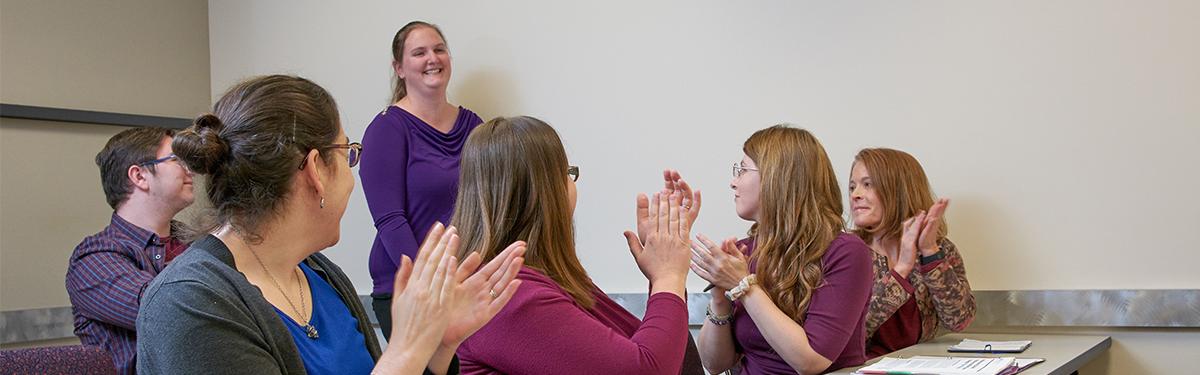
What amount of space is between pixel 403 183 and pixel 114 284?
3.74 ft

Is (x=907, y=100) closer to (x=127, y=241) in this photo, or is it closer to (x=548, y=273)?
(x=548, y=273)

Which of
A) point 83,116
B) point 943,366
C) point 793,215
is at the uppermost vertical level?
point 793,215

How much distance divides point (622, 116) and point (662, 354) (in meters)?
2.21

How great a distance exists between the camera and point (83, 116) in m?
4.41

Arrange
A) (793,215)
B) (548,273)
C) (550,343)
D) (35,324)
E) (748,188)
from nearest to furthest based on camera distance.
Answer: (550,343) < (548,273) < (793,215) < (748,188) < (35,324)

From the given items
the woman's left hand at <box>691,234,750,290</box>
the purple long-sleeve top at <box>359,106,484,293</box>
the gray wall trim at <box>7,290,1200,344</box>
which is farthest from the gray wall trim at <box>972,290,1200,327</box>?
the purple long-sleeve top at <box>359,106,484,293</box>

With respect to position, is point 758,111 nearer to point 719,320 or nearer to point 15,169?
point 719,320

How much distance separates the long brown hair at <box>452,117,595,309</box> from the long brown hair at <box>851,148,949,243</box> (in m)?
1.48

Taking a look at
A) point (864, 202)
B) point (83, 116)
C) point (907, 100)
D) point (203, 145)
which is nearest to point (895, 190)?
point (864, 202)

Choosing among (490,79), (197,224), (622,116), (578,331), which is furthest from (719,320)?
(490,79)

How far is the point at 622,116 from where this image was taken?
396cm

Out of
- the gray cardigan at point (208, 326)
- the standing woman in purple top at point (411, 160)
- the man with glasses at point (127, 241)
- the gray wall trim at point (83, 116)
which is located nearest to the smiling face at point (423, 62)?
the standing woman in purple top at point (411, 160)

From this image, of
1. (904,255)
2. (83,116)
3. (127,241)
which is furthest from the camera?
(83,116)

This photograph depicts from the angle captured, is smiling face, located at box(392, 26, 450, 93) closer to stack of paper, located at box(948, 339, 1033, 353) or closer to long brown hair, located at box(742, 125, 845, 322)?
long brown hair, located at box(742, 125, 845, 322)
